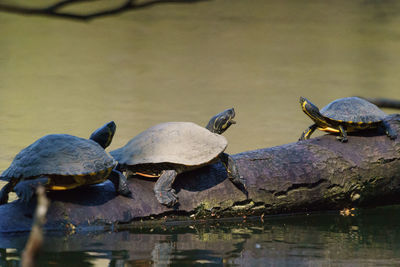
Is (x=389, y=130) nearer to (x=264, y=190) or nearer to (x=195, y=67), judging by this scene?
(x=264, y=190)

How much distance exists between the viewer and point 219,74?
7.96 meters

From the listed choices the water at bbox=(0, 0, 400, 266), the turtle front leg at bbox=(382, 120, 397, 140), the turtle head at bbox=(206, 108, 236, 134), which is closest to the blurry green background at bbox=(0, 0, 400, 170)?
the water at bbox=(0, 0, 400, 266)

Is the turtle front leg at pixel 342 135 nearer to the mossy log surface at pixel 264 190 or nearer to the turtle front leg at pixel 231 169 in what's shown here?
the mossy log surface at pixel 264 190

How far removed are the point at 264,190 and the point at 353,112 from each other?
0.71 metres

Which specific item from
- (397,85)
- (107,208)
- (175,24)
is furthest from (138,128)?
(175,24)

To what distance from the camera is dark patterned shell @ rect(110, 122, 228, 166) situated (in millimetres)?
2760

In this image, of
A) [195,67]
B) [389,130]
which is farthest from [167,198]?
[195,67]

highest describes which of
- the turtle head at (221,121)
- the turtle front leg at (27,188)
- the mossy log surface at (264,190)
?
the turtle head at (221,121)

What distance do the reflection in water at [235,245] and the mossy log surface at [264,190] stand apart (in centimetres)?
7

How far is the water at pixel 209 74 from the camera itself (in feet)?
9.43

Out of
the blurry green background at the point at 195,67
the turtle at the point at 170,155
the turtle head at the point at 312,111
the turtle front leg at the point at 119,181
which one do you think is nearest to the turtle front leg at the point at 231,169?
the turtle at the point at 170,155

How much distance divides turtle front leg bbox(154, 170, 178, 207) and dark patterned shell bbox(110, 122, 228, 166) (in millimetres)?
87

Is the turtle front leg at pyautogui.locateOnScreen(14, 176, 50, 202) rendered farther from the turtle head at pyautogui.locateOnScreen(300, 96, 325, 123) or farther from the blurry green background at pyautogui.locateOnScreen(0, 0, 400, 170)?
the blurry green background at pyautogui.locateOnScreen(0, 0, 400, 170)

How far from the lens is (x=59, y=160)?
8.02 ft
